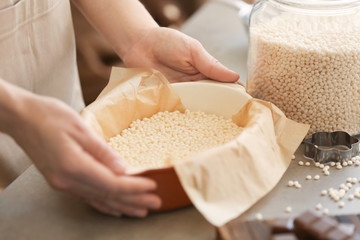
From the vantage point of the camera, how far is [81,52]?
9.17 ft

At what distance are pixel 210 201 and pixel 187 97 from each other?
35 centimetres

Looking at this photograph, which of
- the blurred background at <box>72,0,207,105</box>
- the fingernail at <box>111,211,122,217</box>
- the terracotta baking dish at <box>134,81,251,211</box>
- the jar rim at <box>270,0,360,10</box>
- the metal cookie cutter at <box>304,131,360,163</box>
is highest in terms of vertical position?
the jar rim at <box>270,0,360,10</box>

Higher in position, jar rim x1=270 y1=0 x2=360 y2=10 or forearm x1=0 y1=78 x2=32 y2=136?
forearm x1=0 y1=78 x2=32 y2=136

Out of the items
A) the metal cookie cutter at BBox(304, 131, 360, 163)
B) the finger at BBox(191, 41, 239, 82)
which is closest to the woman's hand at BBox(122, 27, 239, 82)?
the finger at BBox(191, 41, 239, 82)

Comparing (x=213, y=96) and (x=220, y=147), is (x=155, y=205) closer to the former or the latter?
(x=220, y=147)

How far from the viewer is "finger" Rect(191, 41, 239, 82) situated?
3.50ft

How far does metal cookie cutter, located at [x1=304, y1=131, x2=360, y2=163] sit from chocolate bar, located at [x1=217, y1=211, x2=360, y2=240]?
214 mm

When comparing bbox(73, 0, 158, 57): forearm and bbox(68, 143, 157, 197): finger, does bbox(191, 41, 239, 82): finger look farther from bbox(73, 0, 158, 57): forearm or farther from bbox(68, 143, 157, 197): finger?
bbox(68, 143, 157, 197): finger

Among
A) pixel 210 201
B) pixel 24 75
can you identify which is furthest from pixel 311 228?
pixel 24 75

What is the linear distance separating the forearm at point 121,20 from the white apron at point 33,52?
88 mm

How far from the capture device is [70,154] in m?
0.71

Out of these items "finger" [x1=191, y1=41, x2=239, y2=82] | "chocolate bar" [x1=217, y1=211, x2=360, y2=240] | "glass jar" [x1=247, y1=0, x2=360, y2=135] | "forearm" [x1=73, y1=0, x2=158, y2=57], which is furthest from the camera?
"forearm" [x1=73, y1=0, x2=158, y2=57]

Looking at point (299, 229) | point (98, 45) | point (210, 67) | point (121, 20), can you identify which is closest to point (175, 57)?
point (210, 67)

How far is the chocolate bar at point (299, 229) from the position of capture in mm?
690
